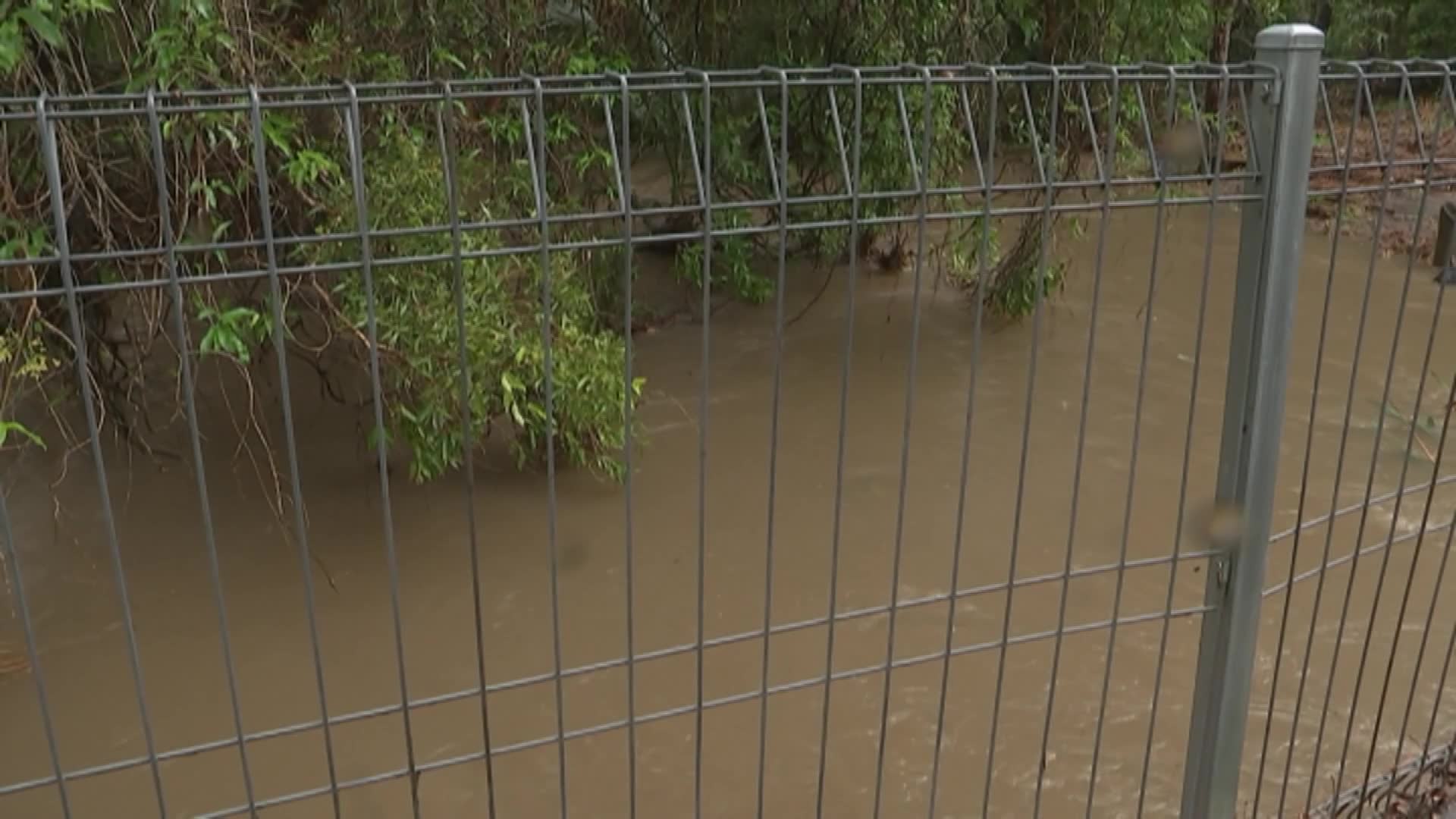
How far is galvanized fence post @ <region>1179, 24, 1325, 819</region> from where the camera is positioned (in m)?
1.93

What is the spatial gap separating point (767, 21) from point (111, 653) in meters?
3.97

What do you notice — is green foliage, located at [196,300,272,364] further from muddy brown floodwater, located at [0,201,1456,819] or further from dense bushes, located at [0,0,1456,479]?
muddy brown floodwater, located at [0,201,1456,819]

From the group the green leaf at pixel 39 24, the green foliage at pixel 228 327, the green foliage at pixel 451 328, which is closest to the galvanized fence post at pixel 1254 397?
the green foliage at pixel 451 328

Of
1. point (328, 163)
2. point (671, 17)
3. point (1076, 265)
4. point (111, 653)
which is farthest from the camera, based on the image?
point (1076, 265)

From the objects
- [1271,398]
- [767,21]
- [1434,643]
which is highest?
[767,21]

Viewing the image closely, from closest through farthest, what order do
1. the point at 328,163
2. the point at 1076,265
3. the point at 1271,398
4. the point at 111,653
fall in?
the point at 1271,398 → the point at 328,163 → the point at 111,653 → the point at 1076,265

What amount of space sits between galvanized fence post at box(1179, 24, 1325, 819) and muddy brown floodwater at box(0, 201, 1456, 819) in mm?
160

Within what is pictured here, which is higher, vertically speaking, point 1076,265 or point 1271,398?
point 1271,398

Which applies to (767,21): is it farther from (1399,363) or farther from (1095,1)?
(1399,363)

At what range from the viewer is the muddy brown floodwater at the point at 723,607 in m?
3.39

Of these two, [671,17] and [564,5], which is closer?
[564,5]

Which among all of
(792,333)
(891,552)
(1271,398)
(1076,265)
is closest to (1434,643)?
(891,552)

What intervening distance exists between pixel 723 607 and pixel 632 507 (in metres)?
0.70

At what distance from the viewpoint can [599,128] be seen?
5254 mm
